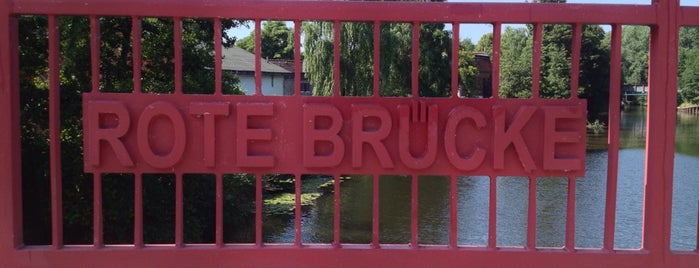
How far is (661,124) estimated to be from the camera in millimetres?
2068

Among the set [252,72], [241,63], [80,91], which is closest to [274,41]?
[241,63]

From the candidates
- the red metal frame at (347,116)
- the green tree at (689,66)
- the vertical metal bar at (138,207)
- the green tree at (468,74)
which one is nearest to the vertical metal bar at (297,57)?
the red metal frame at (347,116)

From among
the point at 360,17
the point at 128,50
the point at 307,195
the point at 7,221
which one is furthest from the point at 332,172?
the point at 307,195

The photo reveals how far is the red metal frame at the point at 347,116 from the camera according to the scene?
6.71 feet

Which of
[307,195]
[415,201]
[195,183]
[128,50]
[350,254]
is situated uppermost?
[128,50]

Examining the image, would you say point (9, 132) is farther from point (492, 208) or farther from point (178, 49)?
point (492, 208)

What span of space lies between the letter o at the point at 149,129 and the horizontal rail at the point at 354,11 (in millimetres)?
315

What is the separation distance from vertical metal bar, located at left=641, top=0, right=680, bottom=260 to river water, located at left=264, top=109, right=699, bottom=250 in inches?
335

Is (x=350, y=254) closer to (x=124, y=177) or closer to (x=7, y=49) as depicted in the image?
(x=7, y=49)

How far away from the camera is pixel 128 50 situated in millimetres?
8703

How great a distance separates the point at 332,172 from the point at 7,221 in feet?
3.71

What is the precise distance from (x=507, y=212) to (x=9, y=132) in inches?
451

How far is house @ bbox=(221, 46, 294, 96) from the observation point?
2238 cm

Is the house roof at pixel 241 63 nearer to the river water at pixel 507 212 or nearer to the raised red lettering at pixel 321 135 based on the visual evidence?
the river water at pixel 507 212
